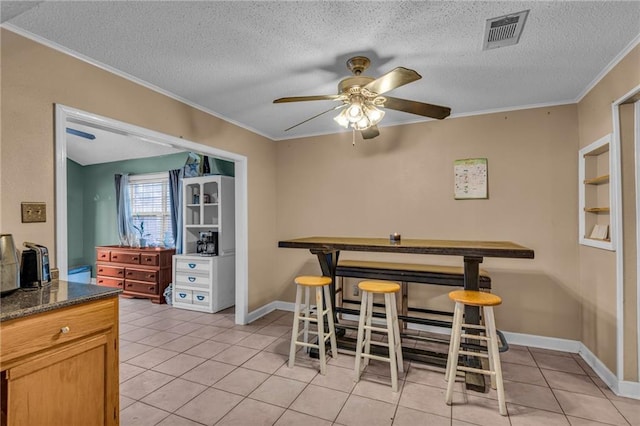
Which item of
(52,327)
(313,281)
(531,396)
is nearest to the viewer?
(52,327)

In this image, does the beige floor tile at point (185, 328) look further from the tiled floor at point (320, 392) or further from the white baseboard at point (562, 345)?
the white baseboard at point (562, 345)

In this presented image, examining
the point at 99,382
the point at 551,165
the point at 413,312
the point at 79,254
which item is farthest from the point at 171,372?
the point at 79,254

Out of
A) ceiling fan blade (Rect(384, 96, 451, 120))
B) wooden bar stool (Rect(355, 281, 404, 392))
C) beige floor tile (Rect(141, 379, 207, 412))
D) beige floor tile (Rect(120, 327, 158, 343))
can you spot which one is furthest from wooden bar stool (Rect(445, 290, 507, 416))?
beige floor tile (Rect(120, 327, 158, 343))

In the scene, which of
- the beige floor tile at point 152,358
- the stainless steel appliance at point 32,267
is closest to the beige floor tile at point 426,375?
the beige floor tile at point 152,358

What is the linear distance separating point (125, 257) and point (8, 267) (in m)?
3.84

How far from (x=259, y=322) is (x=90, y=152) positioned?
4775 mm

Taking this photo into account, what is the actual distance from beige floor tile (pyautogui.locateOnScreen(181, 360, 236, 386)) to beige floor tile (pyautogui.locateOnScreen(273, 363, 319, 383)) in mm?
437

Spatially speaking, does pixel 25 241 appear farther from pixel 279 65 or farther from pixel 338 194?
pixel 338 194

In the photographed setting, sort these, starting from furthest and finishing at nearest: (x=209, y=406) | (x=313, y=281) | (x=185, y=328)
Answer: (x=185, y=328) < (x=313, y=281) < (x=209, y=406)

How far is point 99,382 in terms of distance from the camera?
5.34ft

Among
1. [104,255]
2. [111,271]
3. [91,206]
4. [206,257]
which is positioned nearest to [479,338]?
[206,257]

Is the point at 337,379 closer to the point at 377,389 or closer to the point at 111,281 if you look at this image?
the point at 377,389

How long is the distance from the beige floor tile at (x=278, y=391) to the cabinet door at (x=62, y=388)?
37.7 inches

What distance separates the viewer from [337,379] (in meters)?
2.55
